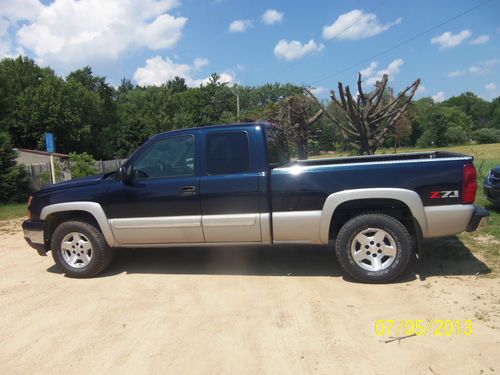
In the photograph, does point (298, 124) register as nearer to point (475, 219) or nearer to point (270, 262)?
point (270, 262)

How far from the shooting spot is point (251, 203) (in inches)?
196

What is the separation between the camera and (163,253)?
6.66m

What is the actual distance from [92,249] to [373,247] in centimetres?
358

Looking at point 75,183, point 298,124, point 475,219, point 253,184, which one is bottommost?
point 475,219

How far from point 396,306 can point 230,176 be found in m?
2.31

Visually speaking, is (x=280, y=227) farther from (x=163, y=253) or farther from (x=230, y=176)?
(x=163, y=253)

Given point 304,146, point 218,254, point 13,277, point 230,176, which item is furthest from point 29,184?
point 230,176

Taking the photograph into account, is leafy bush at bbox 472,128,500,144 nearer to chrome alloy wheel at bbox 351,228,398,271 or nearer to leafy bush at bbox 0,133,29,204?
leafy bush at bbox 0,133,29,204

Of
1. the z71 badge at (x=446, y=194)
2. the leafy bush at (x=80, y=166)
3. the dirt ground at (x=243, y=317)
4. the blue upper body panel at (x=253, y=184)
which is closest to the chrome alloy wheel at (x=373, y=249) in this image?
the dirt ground at (x=243, y=317)

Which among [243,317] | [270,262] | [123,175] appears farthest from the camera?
[270,262]

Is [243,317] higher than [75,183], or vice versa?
[75,183]

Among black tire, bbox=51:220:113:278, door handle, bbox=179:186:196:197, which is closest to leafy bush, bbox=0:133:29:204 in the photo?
black tire, bbox=51:220:113:278

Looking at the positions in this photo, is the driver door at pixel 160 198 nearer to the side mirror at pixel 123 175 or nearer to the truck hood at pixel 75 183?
the side mirror at pixel 123 175

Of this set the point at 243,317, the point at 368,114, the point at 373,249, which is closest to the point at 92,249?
the point at 243,317
